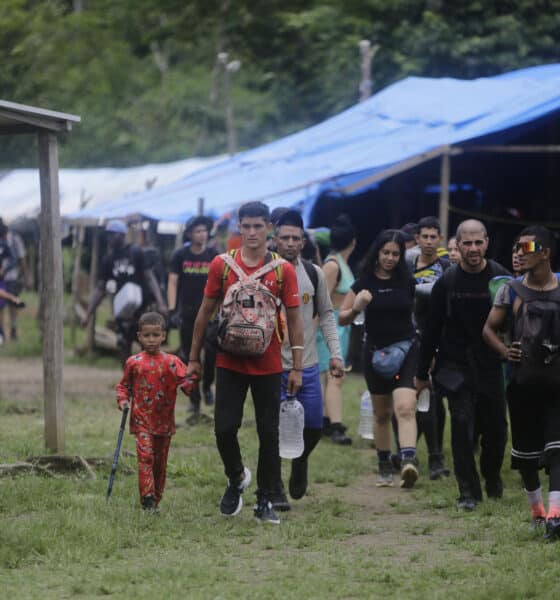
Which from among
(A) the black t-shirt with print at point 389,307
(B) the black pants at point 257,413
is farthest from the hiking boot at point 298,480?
(A) the black t-shirt with print at point 389,307

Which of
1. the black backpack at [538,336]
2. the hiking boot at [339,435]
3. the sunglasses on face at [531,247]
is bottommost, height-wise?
the hiking boot at [339,435]

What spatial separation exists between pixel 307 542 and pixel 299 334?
1245mm

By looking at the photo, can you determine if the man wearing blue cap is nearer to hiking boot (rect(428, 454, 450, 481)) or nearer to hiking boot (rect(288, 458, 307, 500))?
hiking boot (rect(428, 454, 450, 481))

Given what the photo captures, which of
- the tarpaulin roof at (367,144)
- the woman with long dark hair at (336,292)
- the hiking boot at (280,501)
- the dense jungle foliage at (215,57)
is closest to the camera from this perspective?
the hiking boot at (280,501)

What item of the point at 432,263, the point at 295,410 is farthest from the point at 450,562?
the point at 432,263

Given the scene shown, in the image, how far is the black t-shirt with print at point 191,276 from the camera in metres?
12.7

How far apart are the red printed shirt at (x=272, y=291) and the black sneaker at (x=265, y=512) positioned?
82 cm

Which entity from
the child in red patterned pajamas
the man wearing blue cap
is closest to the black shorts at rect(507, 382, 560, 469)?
the child in red patterned pajamas

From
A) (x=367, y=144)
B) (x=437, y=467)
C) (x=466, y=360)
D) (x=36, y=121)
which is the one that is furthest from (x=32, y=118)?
(x=367, y=144)

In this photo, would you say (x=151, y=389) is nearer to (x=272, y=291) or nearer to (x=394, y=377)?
(x=272, y=291)

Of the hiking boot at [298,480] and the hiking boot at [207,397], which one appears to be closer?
the hiking boot at [298,480]

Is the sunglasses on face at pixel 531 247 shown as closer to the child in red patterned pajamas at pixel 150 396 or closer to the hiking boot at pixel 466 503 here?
the hiking boot at pixel 466 503

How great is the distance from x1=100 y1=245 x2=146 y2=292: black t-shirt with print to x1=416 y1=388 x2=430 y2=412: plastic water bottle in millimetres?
5996

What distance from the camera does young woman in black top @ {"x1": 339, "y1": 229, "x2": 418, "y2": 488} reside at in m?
9.03
